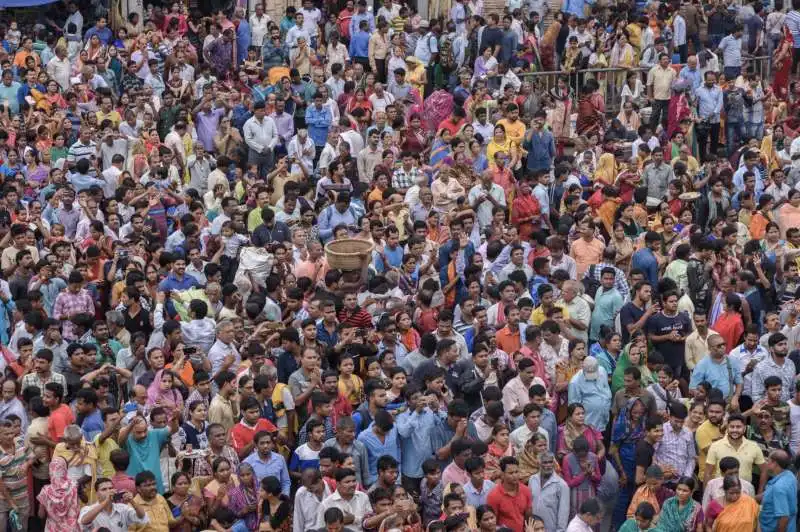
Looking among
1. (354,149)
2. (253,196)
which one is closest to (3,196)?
(253,196)

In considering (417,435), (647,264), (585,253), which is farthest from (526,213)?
(417,435)

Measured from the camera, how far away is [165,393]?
656 inches

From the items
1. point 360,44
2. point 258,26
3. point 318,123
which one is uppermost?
point 258,26

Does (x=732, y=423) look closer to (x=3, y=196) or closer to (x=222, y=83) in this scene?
(x=3, y=196)

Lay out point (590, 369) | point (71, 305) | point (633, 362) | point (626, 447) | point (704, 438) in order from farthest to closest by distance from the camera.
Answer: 1. point (71, 305)
2. point (633, 362)
3. point (590, 369)
4. point (626, 447)
5. point (704, 438)

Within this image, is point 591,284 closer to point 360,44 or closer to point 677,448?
point 677,448

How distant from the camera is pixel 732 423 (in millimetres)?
16281

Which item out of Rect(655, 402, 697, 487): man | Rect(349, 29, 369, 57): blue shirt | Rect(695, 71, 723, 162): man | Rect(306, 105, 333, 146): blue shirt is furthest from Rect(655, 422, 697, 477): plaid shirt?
Rect(349, 29, 369, 57): blue shirt

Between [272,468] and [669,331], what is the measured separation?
4580 millimetres

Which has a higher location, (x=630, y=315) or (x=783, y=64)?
(x=630, y=315)

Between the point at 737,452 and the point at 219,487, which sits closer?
the point at 219,487

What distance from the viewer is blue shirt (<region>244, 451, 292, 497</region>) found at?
15781 mm

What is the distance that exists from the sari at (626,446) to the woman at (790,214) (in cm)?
523

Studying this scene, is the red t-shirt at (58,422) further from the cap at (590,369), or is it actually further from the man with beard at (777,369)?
the man with beard at (777,369)
